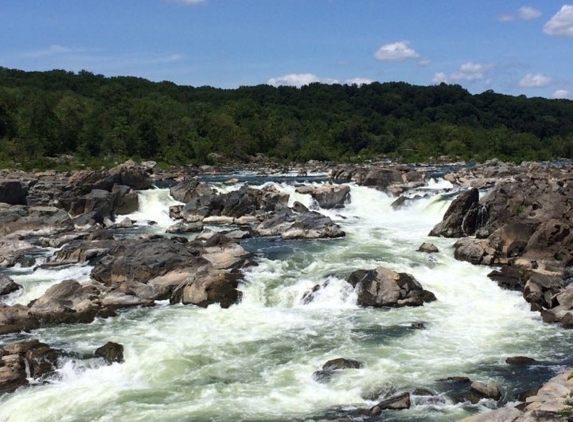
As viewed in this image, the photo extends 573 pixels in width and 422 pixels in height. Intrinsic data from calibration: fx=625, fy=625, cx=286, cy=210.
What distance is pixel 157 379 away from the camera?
50.5 ft

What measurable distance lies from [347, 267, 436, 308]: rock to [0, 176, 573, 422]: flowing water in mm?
397

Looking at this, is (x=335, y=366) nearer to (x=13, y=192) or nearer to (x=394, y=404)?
(x=394, y=404)

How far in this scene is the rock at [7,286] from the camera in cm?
2230

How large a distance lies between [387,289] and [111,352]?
9.57m

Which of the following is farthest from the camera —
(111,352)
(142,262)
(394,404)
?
(142,262)

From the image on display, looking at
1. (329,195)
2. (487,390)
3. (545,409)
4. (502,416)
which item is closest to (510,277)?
(487,390)

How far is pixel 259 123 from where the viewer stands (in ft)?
306

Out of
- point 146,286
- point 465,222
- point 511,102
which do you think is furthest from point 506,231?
point 511,102

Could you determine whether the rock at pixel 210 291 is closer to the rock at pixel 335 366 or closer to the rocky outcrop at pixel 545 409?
the rock at pixel 335 366

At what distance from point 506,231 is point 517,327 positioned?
8965 millimetres

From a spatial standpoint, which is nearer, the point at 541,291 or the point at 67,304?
the point at 67,304

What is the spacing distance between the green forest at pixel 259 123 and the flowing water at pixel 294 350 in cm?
4307

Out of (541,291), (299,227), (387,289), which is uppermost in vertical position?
(299,227)

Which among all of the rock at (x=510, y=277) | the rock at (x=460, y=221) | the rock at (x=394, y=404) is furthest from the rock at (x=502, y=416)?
the rock at (x=460, y=221)
